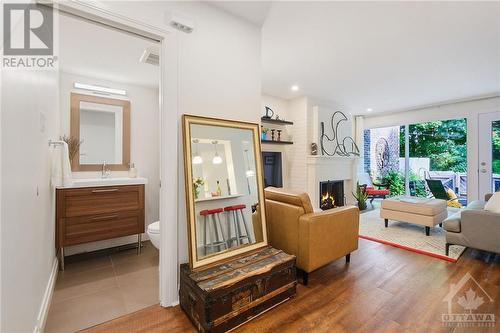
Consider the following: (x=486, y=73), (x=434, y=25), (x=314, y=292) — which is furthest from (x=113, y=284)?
(x=486, y=73)

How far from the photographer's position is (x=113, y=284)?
210cm

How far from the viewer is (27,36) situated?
1.37 m

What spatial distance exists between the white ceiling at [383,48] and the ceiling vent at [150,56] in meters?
1.18

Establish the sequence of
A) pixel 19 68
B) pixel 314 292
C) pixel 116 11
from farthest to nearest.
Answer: pixel 314 292, pixel 116 11, pixel 19 68

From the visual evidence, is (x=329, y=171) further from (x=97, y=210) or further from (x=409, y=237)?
(x=97, y=210)

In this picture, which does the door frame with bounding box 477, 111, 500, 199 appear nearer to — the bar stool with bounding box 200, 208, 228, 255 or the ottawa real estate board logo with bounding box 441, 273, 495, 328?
the ottawa real estate board logo with bounding box 441, 273, 495, 328

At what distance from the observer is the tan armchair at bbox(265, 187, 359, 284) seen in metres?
2.02

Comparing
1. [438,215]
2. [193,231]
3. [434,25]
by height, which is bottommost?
[438,215]

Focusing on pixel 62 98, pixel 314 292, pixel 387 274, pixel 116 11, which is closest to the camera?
pixel 116 11

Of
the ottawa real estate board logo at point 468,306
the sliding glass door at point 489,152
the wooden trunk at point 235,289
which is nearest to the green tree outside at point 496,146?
the sliding glass door at point 489,152

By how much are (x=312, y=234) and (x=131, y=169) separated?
2.52 metres

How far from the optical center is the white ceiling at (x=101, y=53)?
2043 mm

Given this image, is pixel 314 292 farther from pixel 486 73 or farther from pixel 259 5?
pixel 486 73

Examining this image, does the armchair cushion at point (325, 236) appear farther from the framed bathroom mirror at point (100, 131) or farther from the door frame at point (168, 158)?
the framed bathroom mirror at point (100, 131)
